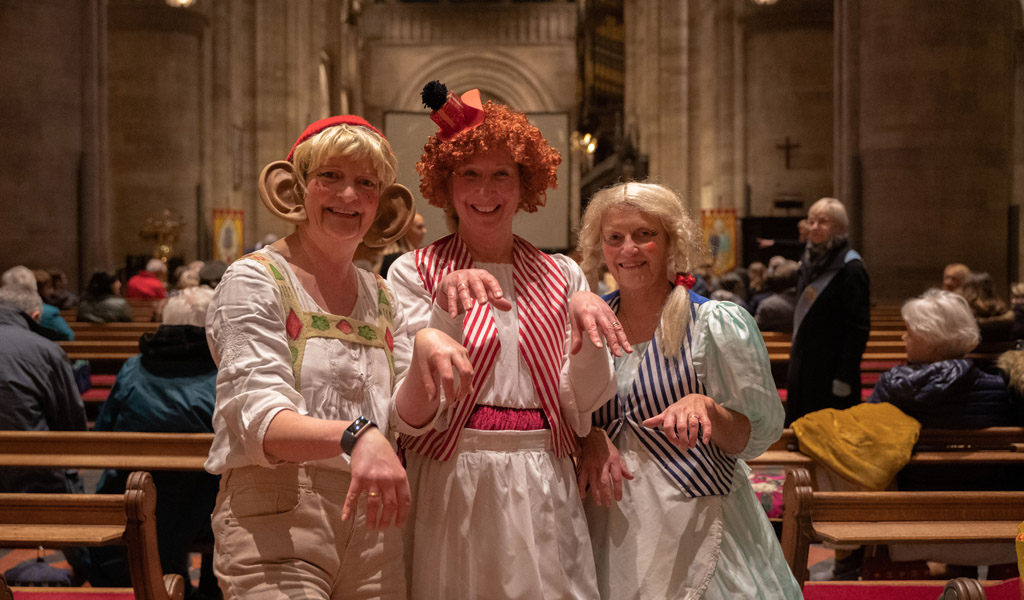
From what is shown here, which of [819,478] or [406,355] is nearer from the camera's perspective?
[406,355]

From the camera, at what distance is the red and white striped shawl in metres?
2.25

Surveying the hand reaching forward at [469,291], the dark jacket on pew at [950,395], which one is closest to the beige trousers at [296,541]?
the hand reaching forward at [469,291]

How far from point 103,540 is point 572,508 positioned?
5.10 feet

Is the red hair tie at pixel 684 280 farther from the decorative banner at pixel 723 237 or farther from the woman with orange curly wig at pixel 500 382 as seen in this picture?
the decorative banner at pixel 723 237

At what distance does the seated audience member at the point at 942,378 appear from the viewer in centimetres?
433

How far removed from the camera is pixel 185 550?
4.30 m

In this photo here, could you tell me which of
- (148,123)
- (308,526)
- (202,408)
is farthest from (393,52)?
(308,526)

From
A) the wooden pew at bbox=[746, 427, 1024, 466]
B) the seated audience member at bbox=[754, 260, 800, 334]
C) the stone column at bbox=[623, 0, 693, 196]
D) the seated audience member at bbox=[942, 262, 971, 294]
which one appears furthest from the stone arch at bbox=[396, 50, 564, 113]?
the wooden pew at bbox=[746, 427, 1024, 466]

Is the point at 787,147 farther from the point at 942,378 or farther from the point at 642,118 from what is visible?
the point at 942,378

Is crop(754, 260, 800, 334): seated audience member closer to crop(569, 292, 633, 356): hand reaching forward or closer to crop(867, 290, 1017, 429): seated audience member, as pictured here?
crop(867, 290, 1017, 429): seated audience member

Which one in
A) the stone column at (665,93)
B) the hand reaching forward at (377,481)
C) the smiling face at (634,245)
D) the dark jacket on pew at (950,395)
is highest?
the stone column at (665,93)

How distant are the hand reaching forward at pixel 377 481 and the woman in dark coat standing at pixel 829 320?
453cm

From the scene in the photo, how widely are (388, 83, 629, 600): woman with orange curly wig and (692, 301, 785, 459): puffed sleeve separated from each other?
0.32 m

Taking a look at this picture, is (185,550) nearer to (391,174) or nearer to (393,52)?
(391,174)
